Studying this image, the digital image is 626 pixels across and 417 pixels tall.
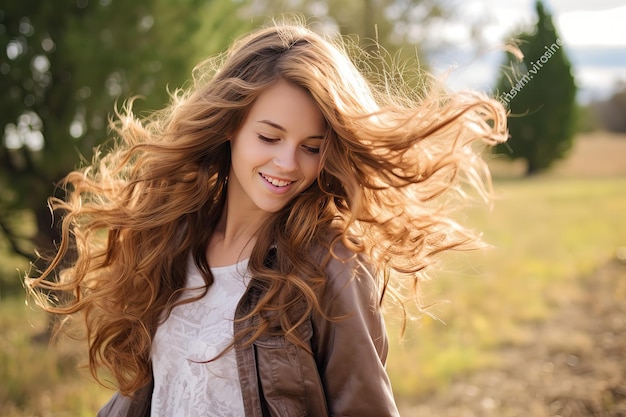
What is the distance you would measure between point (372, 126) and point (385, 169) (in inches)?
6.3

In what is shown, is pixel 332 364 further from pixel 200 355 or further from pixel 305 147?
pixel 305 147

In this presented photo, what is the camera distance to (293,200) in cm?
220

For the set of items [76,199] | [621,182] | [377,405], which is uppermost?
[76,199]

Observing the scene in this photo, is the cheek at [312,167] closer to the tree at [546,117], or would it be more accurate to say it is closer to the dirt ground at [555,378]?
the dirt ground at [555,378]

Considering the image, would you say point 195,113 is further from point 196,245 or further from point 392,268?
point 392,268

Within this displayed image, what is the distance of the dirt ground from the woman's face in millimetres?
2386

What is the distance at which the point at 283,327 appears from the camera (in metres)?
1.92

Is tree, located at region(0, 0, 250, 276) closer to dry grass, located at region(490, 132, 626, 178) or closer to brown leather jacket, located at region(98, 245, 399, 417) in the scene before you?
brown leather jacket, located at region(98, 245, 399, 417)

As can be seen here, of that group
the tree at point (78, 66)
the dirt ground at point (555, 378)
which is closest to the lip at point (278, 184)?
the dirt ground at point (555, 378)

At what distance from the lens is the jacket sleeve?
5.96 ft

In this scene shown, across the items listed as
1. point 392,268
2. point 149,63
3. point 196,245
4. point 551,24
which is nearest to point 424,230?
point 392,268

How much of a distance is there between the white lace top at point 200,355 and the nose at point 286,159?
15.5 inches

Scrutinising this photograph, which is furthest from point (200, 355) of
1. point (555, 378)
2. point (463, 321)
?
point (463, 321)

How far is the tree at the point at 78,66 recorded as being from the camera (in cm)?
500
